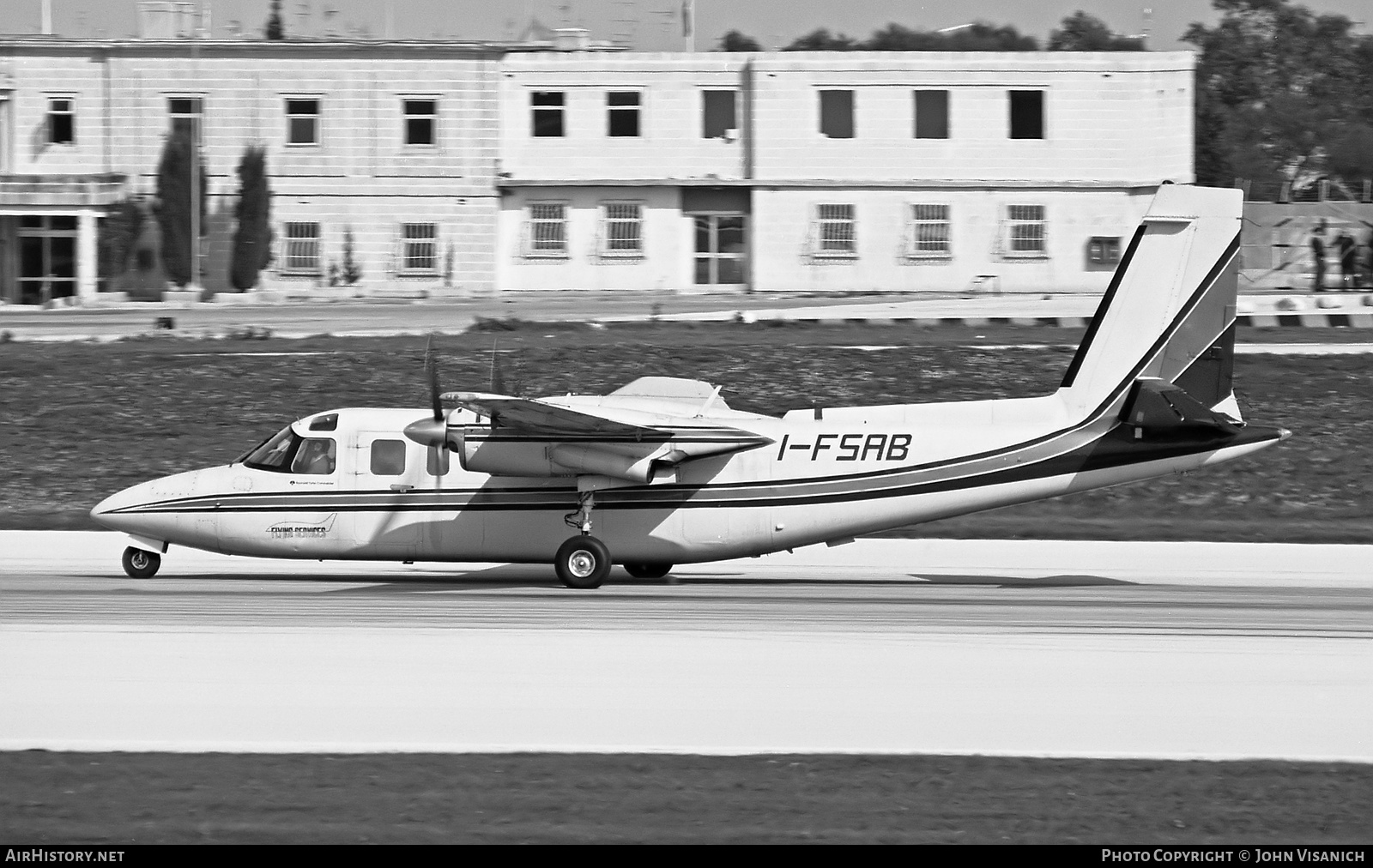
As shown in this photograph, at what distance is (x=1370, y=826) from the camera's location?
27.7 feet

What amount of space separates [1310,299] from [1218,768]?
108 ft

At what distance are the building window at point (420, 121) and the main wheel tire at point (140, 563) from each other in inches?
1269

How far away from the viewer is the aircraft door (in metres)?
18.4

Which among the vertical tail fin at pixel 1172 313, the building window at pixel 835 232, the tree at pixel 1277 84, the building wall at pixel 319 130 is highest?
the tree at pixel 1277 84

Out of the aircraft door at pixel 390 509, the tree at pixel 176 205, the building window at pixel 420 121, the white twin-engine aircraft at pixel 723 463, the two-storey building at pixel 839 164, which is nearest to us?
the white twin-engine aircraft at pixel 723 463

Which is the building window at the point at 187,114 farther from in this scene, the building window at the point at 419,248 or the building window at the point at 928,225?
the building window at the point at 928,225

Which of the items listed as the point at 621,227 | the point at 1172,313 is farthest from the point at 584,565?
the point at 621,227

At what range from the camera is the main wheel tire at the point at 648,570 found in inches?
749

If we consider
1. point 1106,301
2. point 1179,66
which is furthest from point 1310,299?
point 1106,301

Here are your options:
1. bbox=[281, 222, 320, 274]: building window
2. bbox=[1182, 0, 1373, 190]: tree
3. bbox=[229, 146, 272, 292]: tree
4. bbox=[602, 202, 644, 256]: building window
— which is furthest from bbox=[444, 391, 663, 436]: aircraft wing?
bbox=[1182, 0, 1373, 190]: tree

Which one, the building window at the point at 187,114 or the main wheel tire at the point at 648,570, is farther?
the building window at the point at 187,114

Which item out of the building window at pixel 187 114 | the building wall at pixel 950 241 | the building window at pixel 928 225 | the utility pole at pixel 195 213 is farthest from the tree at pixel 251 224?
the building window at pixel 928 225
